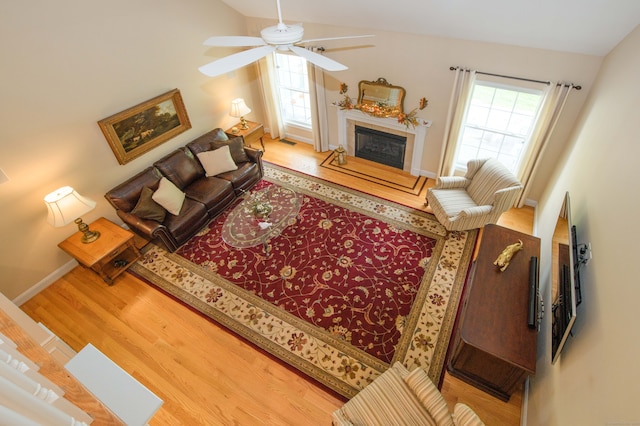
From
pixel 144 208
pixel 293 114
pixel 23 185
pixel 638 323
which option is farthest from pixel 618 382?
pixel 293 114

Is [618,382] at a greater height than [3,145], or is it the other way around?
[3,145]

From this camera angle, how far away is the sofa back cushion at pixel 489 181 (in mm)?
4164

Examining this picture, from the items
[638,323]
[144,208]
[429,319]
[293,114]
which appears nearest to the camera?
[638,323]

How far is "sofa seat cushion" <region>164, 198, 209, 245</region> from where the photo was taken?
455cm

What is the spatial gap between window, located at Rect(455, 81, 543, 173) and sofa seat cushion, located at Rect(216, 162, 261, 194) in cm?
350

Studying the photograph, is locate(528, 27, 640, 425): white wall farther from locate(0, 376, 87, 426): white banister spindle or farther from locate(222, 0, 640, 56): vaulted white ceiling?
locate(0, 376, 87, 426): white banister spindle

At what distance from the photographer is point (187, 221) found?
4656mm

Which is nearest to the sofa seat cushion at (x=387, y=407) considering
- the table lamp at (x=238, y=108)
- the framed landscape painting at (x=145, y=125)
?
the framed landscape painting at (x=145, y=125)

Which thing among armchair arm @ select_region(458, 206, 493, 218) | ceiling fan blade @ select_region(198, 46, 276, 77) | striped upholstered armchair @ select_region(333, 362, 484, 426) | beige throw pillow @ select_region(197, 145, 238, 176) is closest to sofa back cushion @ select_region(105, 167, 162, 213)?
beige throw pillow @ select_region(197, 145, 238, 176)

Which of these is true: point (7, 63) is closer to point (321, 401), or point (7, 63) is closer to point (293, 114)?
point (293, 114)

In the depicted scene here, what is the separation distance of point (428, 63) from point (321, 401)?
4.62 m

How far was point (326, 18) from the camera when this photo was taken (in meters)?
4.80

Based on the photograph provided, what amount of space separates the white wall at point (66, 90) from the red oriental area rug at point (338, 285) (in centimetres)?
135

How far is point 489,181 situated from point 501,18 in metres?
1.96
